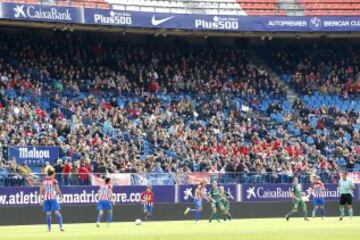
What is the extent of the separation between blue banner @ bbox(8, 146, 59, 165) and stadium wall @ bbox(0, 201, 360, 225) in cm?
304

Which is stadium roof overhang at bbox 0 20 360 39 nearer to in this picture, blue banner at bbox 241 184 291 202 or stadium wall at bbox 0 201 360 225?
blue banner at bbox 241 184 291 202

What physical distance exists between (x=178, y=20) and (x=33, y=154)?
1334 cm

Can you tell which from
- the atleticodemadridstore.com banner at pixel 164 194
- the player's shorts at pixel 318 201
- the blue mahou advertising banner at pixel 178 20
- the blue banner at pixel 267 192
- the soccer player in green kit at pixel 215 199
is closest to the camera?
the atleticodemadridstore.com banner at pixel 164 194

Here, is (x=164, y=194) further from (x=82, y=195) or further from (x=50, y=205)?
(x=50, y=205)

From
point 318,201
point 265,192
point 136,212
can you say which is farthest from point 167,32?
point 318,201

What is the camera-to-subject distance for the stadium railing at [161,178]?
40.7 meters

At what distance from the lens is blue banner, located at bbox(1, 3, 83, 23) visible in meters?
47.5

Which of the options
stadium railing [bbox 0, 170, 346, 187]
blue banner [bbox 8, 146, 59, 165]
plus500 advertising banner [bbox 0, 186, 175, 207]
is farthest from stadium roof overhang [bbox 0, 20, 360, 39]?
plus500 advertising banner [bbox 0, 186, 175, 207]

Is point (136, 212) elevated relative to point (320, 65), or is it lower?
lower

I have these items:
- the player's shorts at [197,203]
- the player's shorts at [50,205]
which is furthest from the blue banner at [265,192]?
the player's shorts at [50,205]

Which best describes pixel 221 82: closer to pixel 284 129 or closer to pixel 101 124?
pixel 284 129

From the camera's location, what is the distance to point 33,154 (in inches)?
1693

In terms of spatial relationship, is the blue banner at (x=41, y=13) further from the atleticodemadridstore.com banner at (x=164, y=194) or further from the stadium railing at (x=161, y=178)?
the atleticodemadridstore.com banner at (x=164, y=194)

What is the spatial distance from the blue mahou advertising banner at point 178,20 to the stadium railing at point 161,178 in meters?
9.70
